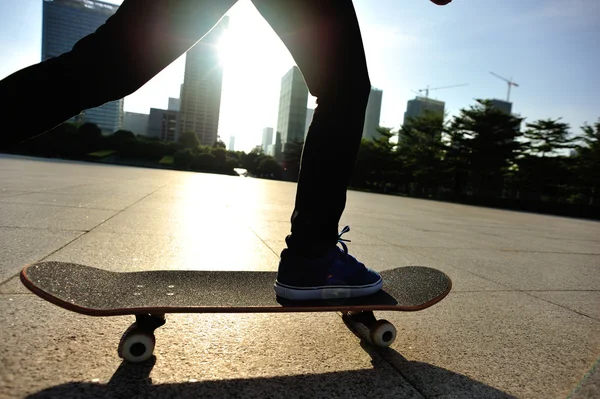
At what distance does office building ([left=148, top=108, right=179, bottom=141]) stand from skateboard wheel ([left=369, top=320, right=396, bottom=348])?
424ft

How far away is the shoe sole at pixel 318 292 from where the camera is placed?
116 cm

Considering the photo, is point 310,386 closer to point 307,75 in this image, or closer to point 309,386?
point 309,386

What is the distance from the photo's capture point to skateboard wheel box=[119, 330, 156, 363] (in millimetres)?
939

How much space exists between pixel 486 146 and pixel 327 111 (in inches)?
1479

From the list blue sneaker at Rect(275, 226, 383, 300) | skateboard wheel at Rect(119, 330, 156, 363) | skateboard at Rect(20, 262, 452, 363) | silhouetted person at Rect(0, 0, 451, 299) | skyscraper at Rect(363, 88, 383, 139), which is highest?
skyscraper at Rect(363, 88, 383, 139)

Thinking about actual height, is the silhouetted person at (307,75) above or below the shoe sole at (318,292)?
above

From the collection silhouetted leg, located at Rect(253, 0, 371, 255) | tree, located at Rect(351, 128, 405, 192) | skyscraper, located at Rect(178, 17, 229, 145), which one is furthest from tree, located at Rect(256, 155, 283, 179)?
silhouetted leg, located at Rect(253, 0, 371, 255)

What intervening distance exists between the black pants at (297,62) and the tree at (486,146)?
3469 centimetres

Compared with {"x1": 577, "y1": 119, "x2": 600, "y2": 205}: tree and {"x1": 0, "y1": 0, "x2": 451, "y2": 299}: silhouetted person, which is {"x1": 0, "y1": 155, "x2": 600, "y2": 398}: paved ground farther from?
{"x1": 577, "y1": 119, "x2": 600, "y2": 205}: tree

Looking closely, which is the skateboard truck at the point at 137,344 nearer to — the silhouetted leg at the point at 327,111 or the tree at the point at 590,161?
the silhouetted leg at the point at 327,111

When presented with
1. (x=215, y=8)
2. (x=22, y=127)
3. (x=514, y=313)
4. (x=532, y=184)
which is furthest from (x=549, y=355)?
(x=532, y=184)

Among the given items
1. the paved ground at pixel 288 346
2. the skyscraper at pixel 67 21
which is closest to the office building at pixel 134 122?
the skyscraper at pixel 67 21

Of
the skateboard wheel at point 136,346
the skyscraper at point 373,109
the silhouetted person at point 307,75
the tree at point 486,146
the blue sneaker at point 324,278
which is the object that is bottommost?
the skateboard wheel at point 136,346

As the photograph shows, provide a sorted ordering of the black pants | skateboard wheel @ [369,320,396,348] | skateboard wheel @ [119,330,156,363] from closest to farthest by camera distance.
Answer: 1. skateboard wheel @ [119,330,156,363]
2. the black pants
3. skateboard wheel @ [369,320,396,348]
